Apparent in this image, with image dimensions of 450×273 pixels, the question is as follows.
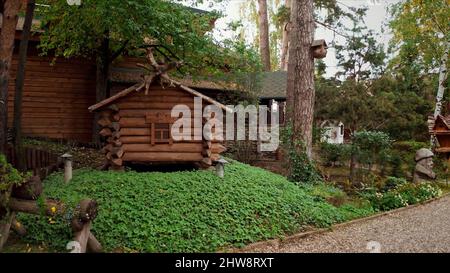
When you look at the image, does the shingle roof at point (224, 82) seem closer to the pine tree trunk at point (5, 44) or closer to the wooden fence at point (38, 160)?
the wooden fence at point (38, 160)

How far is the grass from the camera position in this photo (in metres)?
6.32

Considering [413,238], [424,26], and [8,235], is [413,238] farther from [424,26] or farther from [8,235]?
[424,26]

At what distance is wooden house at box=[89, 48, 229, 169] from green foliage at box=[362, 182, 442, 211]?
4.74 metres

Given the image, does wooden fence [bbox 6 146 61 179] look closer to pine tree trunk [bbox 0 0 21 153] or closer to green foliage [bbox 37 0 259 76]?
pine tree trunk [bbox 0 0 21 153]

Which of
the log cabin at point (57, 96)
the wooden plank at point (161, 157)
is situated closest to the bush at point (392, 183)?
the wooden plank at point (161, 157)

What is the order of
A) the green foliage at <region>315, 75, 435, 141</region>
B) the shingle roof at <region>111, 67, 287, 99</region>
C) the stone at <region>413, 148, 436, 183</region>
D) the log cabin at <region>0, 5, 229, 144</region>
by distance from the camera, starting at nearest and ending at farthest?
the stone at <region>413, 148, 436, 183</region> → the green foliage at <region>315, 75, 435, 141</region> → the log cabin at <region>0, 5, 229, 144</region> → the shingle roof at <region>111, 67, 287, 99</region>

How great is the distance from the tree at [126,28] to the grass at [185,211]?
4.74 m

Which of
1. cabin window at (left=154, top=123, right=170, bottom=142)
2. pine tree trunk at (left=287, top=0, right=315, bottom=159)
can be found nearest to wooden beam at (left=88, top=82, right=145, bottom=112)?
cabin window at (left=154, top=123, right=170, bottom=142)

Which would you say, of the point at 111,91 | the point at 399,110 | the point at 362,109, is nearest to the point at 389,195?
the point at 362,109

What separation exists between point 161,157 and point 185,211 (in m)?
2.51

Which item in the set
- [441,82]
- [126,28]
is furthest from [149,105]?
[441,82]

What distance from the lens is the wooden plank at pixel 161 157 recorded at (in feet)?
30.3
